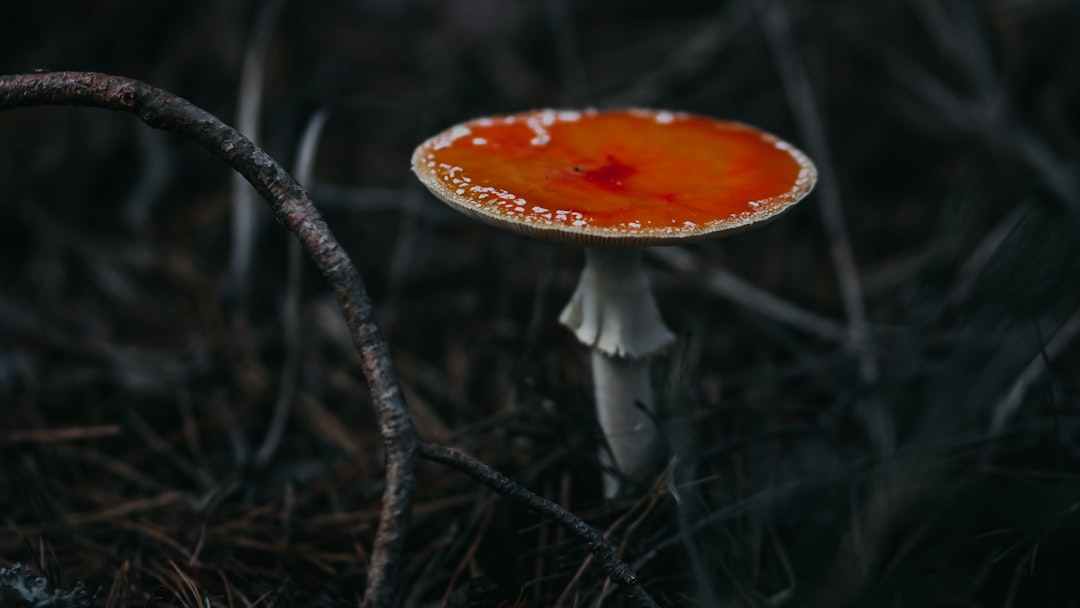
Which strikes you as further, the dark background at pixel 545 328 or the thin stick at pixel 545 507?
the dark background at pixel 545 328

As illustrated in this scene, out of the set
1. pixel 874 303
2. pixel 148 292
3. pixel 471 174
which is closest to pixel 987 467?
pixel 874 303

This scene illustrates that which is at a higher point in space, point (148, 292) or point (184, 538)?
point (148, 292)

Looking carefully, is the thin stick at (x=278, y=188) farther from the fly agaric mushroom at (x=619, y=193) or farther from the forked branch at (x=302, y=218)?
the fly agaric mushroom at (x=619, y=193)

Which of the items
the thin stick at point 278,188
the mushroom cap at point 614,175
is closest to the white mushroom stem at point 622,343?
the mushroom cap at point 614,175

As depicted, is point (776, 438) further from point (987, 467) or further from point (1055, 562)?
point (1055, 562)

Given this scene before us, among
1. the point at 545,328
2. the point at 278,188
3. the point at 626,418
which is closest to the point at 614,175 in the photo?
the point at 626,418

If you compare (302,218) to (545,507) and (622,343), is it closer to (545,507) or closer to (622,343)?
(545,507)
